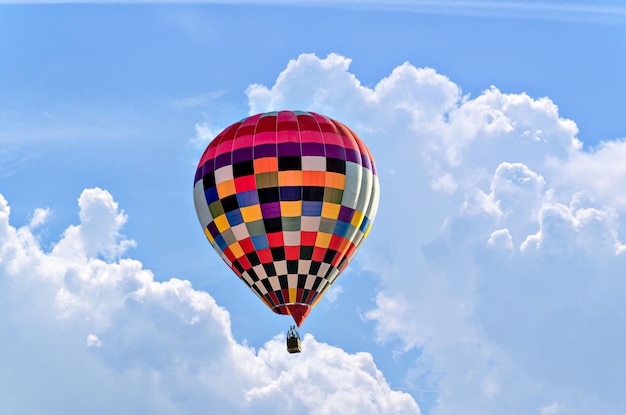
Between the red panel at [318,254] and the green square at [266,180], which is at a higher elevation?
the green square at [266,180]

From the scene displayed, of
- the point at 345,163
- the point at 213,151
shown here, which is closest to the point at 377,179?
the point at 345,163

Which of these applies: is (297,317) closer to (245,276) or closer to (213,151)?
(245,276)

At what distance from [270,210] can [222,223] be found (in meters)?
3.40

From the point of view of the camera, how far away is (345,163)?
90000 millimetres

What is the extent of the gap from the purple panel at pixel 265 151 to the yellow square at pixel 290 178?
1.30m

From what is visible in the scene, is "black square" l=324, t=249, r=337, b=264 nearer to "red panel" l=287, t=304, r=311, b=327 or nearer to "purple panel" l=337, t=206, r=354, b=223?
"purple panel" l=337, t=206, r=354, b=223

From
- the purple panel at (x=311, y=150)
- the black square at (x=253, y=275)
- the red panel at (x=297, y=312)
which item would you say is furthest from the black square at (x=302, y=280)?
the purple panel at (x=311, y=150)

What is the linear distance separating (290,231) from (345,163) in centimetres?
541

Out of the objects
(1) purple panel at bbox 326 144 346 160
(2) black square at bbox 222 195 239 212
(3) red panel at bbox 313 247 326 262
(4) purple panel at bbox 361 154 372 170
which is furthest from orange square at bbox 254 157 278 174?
(4) purple panel at bbox 361 154 372 170

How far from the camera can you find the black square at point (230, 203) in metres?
89.4

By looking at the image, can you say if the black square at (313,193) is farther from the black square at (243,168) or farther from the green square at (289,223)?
the black square at (243,168)

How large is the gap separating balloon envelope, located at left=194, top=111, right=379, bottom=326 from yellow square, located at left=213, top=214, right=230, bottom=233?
60 millimetres

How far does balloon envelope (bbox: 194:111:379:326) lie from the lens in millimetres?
88500

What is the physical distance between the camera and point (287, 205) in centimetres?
8856
